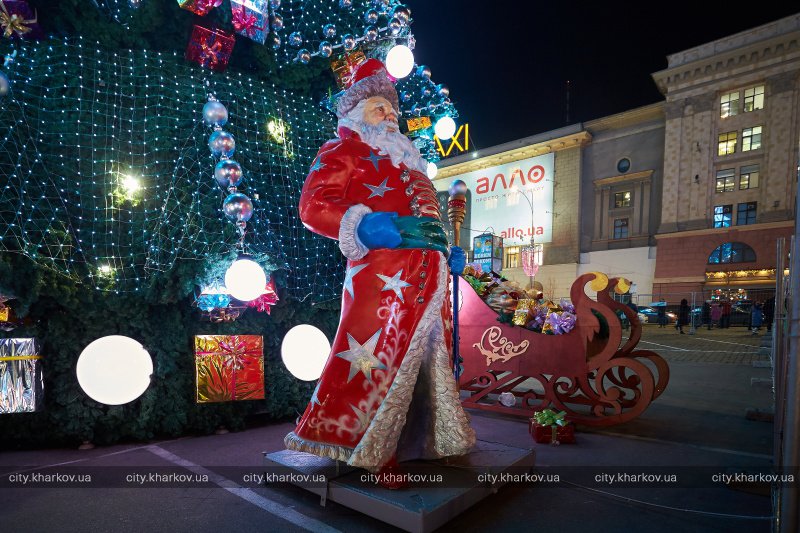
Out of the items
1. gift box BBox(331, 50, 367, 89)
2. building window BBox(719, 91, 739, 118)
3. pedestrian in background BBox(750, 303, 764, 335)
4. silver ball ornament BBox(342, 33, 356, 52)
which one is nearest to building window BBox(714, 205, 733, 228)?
building window BBox(719, 91, 739, 118)

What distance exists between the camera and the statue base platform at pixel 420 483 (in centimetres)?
200

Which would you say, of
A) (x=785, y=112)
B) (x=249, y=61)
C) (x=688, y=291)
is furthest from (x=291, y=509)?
(x=785, y=112)

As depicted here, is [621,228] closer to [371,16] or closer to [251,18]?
[371,16]

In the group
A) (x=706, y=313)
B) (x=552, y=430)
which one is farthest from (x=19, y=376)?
(x=706, y=313)

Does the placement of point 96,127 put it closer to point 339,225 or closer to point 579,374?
point 339,225

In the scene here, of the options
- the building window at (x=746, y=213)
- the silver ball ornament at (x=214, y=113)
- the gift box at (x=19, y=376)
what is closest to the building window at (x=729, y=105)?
the building window at (x=746, y=213)

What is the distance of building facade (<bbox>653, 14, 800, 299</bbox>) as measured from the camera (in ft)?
60.7

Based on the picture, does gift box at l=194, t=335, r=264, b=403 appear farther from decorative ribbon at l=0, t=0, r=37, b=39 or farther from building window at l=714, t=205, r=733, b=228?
building window at l=714, t=205, r=733, b=228

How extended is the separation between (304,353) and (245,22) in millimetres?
3169

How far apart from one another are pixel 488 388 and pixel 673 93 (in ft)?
79.4

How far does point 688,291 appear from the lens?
20.5 m

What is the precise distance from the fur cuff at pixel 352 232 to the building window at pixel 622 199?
84.2 ft

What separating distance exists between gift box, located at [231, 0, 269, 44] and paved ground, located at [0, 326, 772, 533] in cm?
381

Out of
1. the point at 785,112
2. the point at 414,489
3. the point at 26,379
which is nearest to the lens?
the point at 414,489
